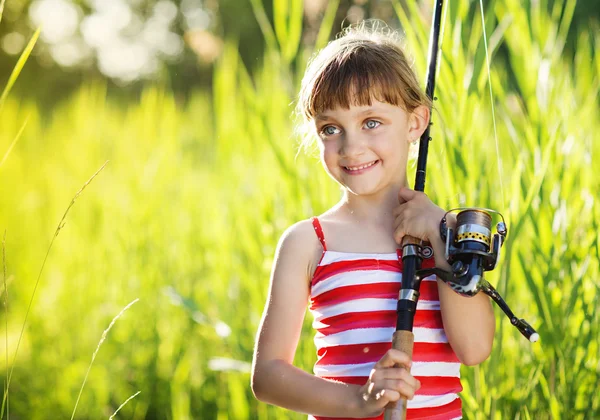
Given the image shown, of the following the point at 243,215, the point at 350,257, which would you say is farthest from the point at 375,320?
the point at 243,215

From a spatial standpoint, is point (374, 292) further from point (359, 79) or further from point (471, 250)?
point (359, 79)

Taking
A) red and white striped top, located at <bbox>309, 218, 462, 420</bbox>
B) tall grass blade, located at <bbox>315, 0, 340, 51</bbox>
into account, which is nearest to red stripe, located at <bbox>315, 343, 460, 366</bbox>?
red and white striped top, located at <bbox>309, 218, 462, 420</bbox>

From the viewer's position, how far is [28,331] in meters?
3.21

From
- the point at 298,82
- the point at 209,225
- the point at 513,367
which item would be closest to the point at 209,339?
the point at 209,225

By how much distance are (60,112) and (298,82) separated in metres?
3.48

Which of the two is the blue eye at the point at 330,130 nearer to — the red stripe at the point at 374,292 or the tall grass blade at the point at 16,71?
the red stripe at the point at 374,292

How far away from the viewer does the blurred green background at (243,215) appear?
66.4 inches

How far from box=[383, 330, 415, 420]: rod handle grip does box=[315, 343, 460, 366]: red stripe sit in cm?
13

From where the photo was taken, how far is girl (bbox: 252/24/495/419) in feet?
4.29

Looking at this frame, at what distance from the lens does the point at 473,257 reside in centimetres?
118

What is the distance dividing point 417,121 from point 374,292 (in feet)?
1.15

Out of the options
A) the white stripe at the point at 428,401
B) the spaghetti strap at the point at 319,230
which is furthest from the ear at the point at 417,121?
the white stripe at the point at 428,401

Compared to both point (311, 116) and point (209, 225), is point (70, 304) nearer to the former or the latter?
point (209, 225)

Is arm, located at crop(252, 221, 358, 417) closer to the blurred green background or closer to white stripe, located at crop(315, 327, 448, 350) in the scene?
white stripe, located at crop(315, 327, 448, 350)
